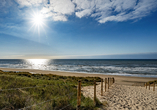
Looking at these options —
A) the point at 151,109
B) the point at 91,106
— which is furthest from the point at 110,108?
the point at 151,109

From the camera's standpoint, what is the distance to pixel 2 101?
3998 mm

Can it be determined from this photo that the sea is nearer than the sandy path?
No

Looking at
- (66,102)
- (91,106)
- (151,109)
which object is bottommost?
(151,109)

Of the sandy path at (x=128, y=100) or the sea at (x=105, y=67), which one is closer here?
the sandy path at (x=128, y=100)

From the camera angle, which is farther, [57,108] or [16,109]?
[57,108]

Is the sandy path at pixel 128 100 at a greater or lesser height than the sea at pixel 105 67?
greater

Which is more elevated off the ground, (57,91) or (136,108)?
(57,91)

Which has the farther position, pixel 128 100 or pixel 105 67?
pixel 105 67

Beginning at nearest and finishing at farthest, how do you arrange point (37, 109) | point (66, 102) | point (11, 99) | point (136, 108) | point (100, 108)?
point (37, 109)
point (11, 99)
point (66, 102)
point (100, 108)
point (136, 108)

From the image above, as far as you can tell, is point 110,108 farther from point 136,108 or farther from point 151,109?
point 151,109

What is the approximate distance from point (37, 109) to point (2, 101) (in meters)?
1.48

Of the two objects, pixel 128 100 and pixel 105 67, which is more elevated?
pixel 128 100

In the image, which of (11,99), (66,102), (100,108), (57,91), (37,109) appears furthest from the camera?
(57,91)

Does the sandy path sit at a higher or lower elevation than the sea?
higher
